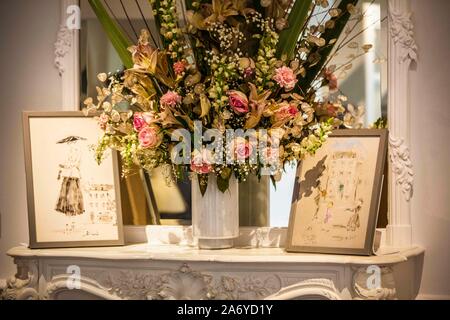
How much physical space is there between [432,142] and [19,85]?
1.57 meters

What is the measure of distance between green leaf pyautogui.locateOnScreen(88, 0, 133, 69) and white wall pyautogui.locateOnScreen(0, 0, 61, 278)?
0.31 metres

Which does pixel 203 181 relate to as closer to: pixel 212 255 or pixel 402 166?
pixel 212 255

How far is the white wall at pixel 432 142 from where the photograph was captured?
7.00ft

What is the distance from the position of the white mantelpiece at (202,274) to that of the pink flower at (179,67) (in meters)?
0.58

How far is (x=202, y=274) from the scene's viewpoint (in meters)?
1.91

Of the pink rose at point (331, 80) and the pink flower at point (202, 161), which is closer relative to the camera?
the pink flower at point (202, 161)

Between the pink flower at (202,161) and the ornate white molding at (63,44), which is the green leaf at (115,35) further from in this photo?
the pink flower at (202,161)

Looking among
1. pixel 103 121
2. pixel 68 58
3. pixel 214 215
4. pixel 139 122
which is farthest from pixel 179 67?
pixel 68 58

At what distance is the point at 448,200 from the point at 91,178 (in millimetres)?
1258

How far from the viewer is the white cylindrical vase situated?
6.62ft

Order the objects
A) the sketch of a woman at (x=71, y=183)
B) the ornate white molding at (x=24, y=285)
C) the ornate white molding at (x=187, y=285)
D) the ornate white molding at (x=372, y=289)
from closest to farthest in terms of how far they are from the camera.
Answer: the ornate white molding at (x=372, y=289), the ornate white molding at (x=187, y=285), the ornate white molding at (x=24, y=285), the sketch of a woman at (x=71, y=183)

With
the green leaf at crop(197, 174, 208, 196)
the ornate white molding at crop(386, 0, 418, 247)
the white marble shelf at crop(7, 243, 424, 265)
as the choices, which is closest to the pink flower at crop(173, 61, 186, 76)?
the green leaf at crop(197, 174, 208, 196)

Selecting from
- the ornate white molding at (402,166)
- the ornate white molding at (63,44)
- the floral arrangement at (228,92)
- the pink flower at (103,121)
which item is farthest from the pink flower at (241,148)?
the ornate white molding at (63,44)
